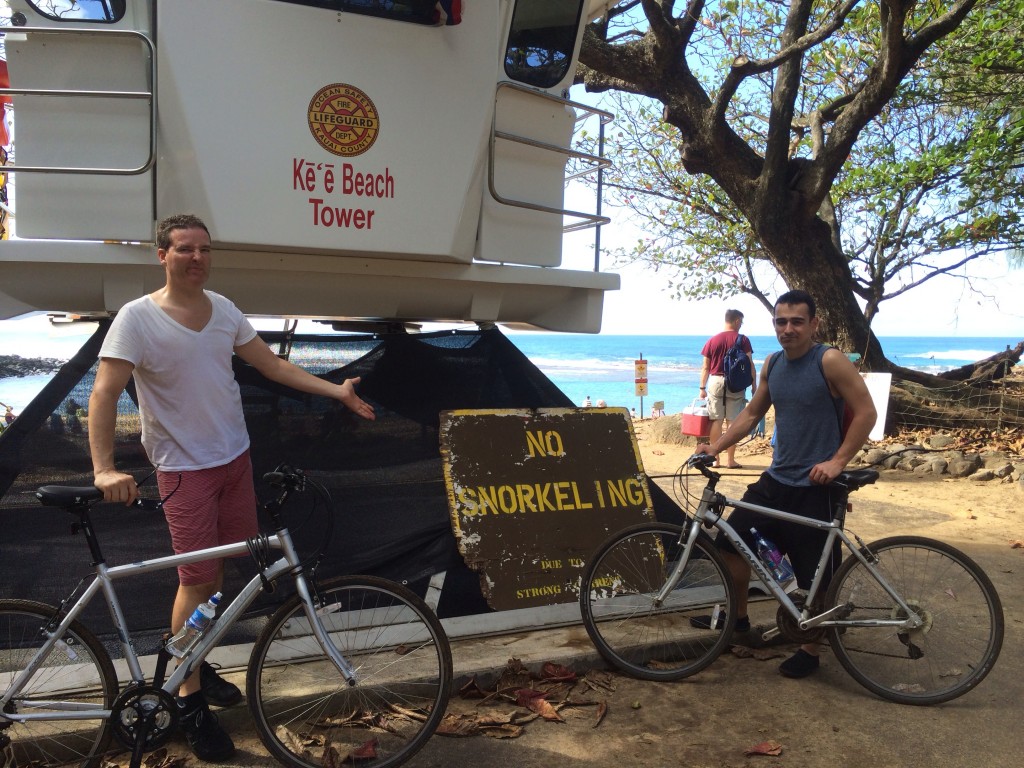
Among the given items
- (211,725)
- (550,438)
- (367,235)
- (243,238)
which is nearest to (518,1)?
(367,235)

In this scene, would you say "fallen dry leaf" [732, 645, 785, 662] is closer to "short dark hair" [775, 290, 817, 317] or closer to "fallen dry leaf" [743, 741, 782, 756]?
"fallen dry leaf" [743, 741, 782, 756]

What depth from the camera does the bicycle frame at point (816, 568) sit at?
4.27 meters

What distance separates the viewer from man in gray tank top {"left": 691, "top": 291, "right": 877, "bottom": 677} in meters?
4.33

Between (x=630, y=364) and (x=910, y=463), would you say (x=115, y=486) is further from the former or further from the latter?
(x=630, y=364)

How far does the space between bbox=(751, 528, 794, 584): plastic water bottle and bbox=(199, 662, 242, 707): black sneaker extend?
2605mm

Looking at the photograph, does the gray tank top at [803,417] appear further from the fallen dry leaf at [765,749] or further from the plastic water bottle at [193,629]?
the plastic water bottle at [193,629]

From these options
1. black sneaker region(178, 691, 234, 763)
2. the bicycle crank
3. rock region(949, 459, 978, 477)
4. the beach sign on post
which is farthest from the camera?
rock region(949, 459, 978, 477)

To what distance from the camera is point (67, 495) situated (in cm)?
319

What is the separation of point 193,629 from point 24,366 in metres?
4.88

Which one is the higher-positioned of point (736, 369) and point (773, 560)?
point (736, 369)

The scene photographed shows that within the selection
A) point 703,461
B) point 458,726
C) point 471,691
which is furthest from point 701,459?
point 458,726

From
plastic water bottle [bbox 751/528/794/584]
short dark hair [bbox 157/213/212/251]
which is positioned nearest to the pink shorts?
short dark hair [bbox 157/213/212/251]

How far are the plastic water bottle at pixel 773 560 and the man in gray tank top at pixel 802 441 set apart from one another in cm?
4

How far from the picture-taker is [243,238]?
14.3ft
